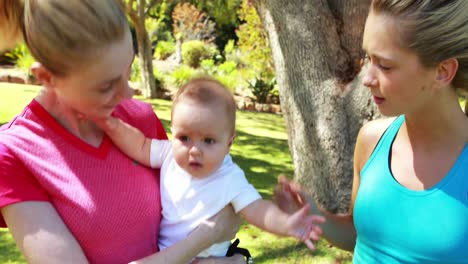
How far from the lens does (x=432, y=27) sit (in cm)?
175

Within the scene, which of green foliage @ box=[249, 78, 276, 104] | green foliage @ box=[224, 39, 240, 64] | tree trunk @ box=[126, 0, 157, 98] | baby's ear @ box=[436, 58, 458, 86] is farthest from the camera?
green foliage @ box=[224, 39, 240, 64]

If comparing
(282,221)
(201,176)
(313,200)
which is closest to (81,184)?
(201,176)

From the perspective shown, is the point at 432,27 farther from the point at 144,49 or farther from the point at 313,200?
the point at 144,49

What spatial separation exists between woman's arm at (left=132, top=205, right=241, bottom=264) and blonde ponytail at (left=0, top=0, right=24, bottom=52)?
2.68ft

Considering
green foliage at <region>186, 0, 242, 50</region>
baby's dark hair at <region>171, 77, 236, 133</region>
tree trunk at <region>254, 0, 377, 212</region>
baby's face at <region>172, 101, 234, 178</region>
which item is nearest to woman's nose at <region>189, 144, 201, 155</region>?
baby's face at <region>172, 101, 234, 178</region>

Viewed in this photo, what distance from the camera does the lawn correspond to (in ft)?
15.8

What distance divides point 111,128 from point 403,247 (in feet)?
3.71

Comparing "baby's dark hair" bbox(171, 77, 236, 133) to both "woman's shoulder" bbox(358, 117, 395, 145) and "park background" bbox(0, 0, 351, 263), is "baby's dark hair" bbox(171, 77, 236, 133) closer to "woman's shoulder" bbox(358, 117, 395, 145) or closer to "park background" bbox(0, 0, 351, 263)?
"park background" bbox(0, 0, 351, 263)

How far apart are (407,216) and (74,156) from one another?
1.18 metres

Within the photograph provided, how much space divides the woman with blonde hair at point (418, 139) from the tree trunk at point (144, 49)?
11.3m

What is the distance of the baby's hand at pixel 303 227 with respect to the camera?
185 cm

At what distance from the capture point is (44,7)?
1478 mm

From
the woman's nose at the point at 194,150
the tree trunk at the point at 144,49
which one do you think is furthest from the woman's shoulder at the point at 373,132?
the tree trunk at the point at 144,49

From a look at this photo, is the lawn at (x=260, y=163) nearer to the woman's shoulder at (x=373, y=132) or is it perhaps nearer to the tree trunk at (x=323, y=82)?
the tree trunk at (x=323, y=82)
